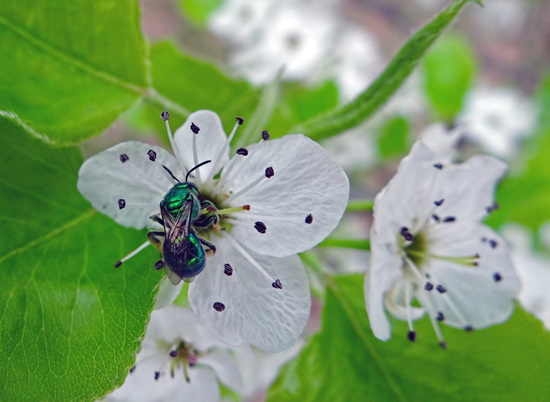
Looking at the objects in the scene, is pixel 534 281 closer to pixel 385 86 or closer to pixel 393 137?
pixel 393 137

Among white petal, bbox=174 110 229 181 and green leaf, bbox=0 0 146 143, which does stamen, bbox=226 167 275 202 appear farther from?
green leaf, bbox=0 0 146 143

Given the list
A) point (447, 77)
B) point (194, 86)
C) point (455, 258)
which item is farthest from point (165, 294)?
point (447, 77)

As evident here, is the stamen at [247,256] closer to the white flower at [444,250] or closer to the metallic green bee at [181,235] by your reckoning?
the metallic green bee at [181,235]

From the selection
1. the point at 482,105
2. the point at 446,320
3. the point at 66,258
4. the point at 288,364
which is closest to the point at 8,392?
→ the point at 66,258

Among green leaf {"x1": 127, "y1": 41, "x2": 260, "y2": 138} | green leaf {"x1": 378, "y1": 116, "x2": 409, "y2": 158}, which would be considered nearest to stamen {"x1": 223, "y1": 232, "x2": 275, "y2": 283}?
green leaf {"x1": 127, "y1": 41, "x2": 260, "y2": 138}

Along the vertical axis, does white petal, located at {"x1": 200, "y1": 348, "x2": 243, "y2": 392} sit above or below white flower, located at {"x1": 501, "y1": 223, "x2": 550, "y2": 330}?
above

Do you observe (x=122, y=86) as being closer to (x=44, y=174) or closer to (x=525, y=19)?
(x=44, y=174)
